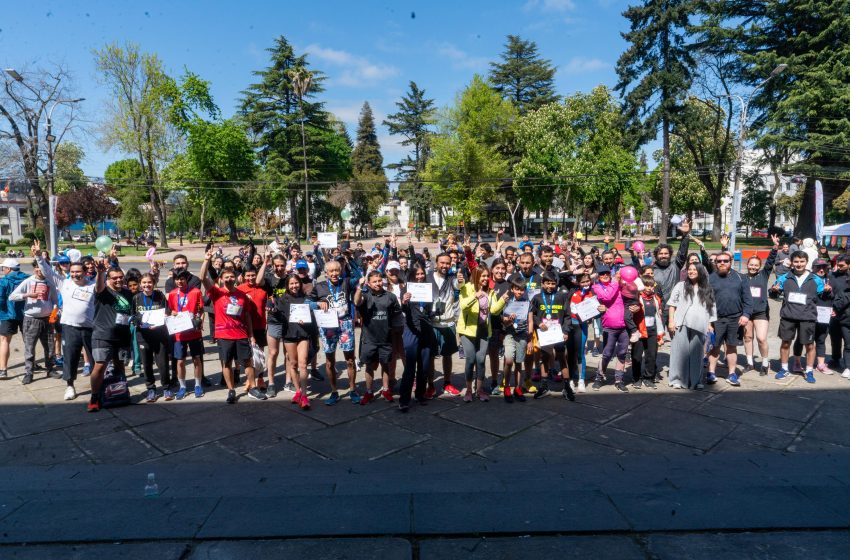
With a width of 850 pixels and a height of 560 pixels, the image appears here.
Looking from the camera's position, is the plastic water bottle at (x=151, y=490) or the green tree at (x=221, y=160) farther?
the green tree at (x=221, y=160)

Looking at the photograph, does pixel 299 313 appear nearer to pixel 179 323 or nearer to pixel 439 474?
pixel 179 323

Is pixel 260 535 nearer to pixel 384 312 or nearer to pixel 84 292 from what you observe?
pixel 384 312

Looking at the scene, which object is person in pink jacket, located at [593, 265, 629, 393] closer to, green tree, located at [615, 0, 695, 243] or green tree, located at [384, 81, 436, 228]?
green tree, located at [615, 0, 695, 243]

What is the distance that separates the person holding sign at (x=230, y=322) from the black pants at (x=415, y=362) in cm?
206

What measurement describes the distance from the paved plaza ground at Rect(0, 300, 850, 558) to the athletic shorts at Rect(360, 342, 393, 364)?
59cm

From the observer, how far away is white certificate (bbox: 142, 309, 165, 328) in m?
6.58

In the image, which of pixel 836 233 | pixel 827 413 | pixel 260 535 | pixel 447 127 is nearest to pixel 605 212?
pixel 447 127

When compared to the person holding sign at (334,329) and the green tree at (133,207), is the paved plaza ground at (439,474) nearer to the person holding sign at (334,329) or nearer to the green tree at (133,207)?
the person holding sign at (334,329)

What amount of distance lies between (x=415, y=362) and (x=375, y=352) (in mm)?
525

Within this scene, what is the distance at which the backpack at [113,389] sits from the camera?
6.44m

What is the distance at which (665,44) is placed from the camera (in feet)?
119

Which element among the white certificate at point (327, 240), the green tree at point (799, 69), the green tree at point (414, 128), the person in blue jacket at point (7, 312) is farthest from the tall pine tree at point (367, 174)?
the person in blue jacket at point (7, 312)

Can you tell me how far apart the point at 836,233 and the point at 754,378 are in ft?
105

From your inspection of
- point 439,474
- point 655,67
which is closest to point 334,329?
point 439,474
